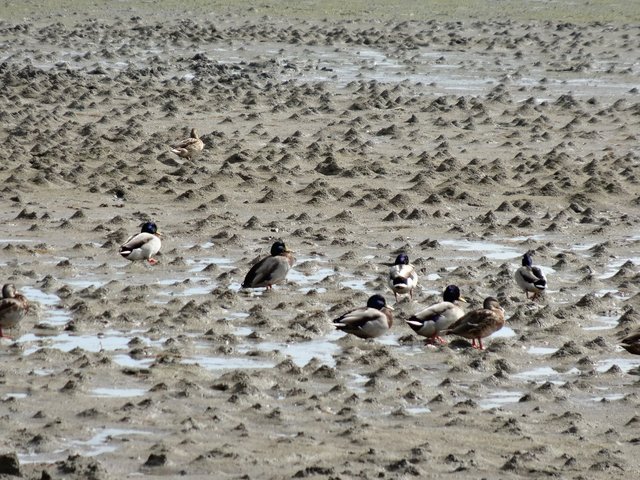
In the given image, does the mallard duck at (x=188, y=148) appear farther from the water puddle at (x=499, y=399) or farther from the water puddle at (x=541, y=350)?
the water puddle at (x=499, y=399)

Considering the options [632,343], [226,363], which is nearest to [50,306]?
[226,363]

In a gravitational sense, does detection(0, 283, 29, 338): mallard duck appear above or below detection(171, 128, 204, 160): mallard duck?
above

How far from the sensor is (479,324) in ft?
40.0

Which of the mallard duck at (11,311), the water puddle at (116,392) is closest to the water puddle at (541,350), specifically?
the water puddle at (116,392)

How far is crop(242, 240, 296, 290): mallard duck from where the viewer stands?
13844 millimetres

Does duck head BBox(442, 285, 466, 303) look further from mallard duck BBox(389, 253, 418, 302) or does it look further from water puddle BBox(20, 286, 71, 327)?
water puddle BBox(20, 286, 71, 327)

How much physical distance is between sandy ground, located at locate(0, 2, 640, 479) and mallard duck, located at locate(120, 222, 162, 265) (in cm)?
19

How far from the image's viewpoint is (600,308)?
13.6 metres

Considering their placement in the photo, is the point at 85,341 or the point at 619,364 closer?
the point at 619,364

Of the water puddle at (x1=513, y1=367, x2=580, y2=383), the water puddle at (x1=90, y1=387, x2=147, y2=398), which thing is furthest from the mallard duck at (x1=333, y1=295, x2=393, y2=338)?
the water puddle at (x1=90, y1=387, x2=147, y2=398)

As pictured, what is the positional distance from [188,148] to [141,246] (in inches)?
250

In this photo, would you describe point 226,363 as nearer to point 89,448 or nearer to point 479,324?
point 479,324

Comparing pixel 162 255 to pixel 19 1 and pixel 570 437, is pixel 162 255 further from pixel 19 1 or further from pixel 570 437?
pixel 19 1

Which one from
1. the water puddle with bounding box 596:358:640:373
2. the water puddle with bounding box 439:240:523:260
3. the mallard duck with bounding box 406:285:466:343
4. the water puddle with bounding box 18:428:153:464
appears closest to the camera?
the water puddle with bounding box 18:428:153:464
